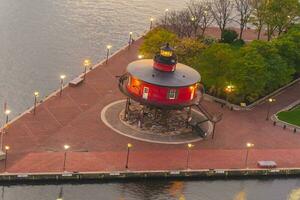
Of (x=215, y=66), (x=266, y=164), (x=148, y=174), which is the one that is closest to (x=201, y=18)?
(x=215, y=66)

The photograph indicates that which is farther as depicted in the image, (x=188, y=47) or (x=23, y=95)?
(x=188, y=47)

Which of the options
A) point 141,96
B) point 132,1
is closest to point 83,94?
point 141,96

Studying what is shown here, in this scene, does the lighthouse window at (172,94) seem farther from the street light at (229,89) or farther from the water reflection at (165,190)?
the street light at (229,89)

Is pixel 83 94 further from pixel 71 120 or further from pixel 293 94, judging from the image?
pixel 293 94

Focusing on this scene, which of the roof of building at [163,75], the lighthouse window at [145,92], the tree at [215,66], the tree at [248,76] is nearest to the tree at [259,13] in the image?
the tree at [248,76]

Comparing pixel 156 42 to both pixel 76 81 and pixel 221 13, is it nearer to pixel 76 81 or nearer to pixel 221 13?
pixel 76 81
